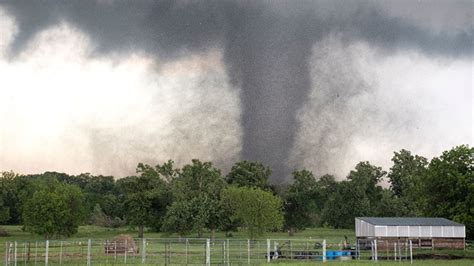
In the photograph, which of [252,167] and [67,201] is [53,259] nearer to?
[67,201]

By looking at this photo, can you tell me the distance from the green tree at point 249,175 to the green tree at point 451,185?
4622 cm

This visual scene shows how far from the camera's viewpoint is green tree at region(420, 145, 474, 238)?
8262 cm

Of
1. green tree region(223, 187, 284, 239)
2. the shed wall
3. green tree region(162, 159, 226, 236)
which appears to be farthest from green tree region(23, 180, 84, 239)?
the shed wall

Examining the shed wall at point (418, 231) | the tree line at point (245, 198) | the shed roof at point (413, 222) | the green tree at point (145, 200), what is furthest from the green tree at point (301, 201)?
the shed wall at point (418, 231)

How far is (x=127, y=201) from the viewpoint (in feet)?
402

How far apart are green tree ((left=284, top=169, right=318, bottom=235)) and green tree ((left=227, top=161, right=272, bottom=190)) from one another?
5.44m

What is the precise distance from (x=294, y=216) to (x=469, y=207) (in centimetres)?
5490

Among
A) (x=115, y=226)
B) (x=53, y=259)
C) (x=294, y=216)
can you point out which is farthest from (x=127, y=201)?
(x=53, y=259)

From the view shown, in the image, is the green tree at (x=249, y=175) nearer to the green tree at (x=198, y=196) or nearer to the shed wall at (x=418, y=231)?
the green tree at (x=198, y=196)

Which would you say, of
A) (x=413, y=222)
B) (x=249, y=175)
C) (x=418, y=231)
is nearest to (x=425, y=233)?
(x=418, y=231)

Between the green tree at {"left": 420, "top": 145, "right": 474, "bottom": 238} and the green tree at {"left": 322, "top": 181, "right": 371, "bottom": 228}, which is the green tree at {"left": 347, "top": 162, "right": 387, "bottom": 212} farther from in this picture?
the green tree at {"left": 420, "top": 145, "right": 474, "bottom": 238}

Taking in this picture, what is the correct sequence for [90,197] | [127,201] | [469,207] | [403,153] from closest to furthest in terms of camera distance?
[469,207] → [127,201] → [403,153] → [90,197]

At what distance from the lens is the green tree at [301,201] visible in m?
133

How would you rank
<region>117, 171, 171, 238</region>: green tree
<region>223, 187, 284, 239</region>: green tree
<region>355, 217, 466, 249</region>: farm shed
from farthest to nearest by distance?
<region>117, 171, 171, 238</region>: green tree < <region>223, 187, 284, 239</region>: green tree < <region>355, 217, 466, 249</region>: farm shed
